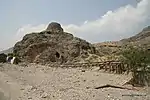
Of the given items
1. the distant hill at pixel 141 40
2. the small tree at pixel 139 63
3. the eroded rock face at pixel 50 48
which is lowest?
the small tree at pixel 139 63

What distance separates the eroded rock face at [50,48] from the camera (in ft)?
160

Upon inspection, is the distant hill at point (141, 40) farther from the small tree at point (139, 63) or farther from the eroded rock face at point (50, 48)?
the small tree at point (139, 63)

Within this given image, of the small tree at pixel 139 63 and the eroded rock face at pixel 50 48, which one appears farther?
the eroded rock face at pixel 50 48

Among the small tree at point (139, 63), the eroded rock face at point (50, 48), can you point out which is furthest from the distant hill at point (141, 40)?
the small tree at point (139, 63)

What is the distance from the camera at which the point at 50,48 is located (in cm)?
5003

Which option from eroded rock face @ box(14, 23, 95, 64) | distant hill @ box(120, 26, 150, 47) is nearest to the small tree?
eroded rock face @ box(14, 23, 95, 64)

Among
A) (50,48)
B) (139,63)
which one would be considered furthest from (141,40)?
(139,63)

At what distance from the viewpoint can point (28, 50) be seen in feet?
169

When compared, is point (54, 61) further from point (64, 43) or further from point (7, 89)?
point (7, 89)

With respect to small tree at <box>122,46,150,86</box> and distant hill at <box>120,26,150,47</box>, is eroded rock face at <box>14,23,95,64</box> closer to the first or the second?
distant hill at <box>120,26,150,47</box>

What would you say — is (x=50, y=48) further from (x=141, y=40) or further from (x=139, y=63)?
(x=141, y=40)

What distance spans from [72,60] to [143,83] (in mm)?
24289

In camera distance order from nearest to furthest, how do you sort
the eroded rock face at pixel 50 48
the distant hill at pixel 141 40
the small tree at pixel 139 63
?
the small tree at pixel 139 63 → the eroded rock face at pixel 50 48 → the distant hill at pixel 141 40

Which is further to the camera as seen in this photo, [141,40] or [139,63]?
[141,40]
